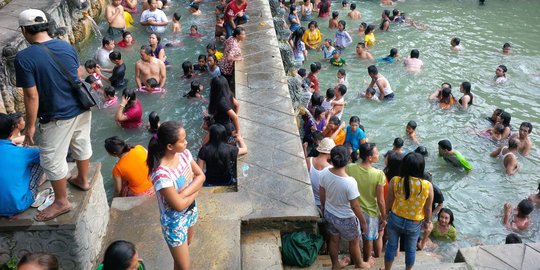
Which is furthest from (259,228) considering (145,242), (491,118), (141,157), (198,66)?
(491,118)

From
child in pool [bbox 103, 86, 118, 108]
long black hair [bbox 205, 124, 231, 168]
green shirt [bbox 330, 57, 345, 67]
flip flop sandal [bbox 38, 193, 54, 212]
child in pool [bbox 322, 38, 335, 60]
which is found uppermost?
flip flop sandal [bbox 38, 193, 54, 212]

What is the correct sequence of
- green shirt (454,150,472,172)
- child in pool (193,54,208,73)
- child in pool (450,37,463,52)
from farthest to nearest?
child in pool (450,37,463,52) < child in pool (193,54,208,73) < green shirt (454,150,472,172)

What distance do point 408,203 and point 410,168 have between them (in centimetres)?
42

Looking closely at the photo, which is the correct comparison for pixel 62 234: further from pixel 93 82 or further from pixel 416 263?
pixel 93 82

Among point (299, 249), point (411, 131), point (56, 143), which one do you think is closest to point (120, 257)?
point (56, 143)

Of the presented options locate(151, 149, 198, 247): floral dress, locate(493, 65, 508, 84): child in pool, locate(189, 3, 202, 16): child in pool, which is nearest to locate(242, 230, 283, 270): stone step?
locate(151, 149, 198, 247): floral dress

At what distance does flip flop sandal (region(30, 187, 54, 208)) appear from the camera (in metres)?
4.06

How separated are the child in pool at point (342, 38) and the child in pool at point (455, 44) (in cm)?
296

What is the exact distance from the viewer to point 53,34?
536cm

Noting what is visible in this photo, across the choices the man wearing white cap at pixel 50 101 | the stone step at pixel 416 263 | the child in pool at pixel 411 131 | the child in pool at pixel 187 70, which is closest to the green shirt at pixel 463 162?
the child in pool at pixel 411 131

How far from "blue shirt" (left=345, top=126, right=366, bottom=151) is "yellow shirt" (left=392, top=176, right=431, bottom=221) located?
10.9 ft

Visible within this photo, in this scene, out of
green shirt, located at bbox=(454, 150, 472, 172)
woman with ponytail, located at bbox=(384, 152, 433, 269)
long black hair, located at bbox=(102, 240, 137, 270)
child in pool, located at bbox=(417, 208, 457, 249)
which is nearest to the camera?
long black hair, located at bbox=(102, 240, 137, 270)

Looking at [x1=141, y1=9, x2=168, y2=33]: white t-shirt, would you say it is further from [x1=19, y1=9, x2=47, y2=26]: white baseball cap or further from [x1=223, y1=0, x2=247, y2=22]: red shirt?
[x1=19, y1=9, x2=47, y2=26]: white baseball cap

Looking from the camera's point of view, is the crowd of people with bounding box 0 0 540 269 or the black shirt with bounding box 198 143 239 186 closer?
the crowd of people with bounding box 0 0 540 269
